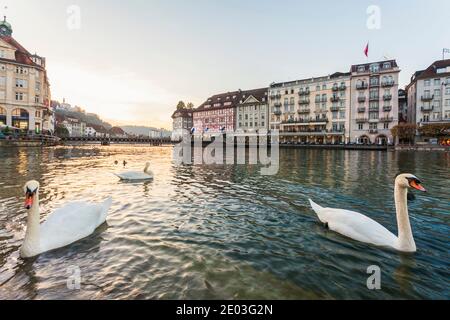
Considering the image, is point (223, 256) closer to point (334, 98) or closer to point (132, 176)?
point (132, 176)

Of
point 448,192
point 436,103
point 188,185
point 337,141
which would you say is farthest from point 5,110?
point 436,103

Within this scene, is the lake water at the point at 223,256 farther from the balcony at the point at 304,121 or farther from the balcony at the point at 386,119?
the balcony at the point at 304,121

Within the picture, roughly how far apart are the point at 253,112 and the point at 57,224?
99.6m

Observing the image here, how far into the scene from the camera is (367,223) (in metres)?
6.14

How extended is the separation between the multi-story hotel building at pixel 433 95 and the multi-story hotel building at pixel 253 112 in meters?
47.3

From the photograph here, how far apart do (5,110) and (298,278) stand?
262 feet

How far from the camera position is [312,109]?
87938 millimetres

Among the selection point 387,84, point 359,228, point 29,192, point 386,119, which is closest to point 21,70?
point 29,192

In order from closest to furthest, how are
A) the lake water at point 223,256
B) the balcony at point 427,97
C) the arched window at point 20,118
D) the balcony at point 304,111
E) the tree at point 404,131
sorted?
the lake water at point 223,256
the arched window at point 20,118
the tree at point 404,131
the balcony at point 427,97
the balcony at point 304,111

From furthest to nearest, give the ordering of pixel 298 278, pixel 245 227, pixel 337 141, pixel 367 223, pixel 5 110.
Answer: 1. pixel 337 141
2. pixel 5 110
3. pixel 245 227
4. pixel 367 223
5. pixel 298 278

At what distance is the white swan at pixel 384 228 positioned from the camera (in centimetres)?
548

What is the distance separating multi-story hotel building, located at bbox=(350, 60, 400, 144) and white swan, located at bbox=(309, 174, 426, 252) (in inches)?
3152

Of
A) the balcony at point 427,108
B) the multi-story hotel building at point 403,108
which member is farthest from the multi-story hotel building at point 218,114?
the balcony at point 427,108
